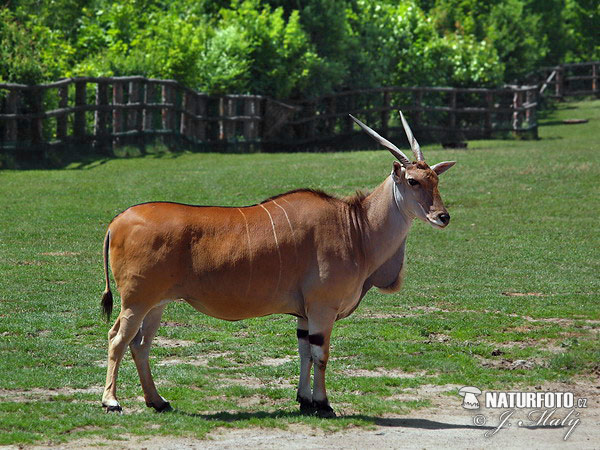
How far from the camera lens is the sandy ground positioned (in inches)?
293

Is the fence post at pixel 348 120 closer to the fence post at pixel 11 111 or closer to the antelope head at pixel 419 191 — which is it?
the fence post at pixel 11 111

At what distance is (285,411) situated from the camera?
8352mm

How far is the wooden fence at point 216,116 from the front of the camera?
75.9 feet

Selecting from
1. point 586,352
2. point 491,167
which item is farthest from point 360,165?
point 586,352

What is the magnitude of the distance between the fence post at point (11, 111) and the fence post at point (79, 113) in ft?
6.48

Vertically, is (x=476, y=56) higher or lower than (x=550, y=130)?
higher

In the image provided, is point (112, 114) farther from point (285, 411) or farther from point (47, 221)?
point (285, 411)

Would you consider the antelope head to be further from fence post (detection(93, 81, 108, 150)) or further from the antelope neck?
fence post (detection(93, 81, 108, 150))

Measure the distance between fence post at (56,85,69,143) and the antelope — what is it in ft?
53.0

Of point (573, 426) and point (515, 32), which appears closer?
point (573, 426)

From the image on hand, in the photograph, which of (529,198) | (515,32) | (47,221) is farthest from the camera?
(515,32)

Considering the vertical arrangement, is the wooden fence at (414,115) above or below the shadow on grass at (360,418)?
above

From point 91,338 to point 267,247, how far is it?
309 cm

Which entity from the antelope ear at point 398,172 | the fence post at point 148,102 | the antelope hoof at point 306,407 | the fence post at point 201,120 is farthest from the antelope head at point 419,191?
the fence post at point 201,120
